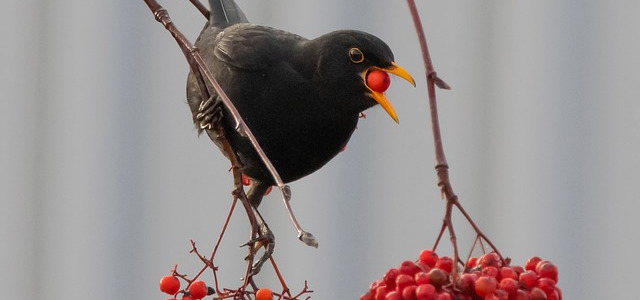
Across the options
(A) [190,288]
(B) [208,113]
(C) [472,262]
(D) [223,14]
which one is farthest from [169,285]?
(D) [223,14]

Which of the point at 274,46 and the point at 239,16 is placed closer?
the point at 274,46

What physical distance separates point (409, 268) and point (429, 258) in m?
0.03

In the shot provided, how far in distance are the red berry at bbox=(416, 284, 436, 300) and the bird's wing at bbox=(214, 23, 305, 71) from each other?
498mm

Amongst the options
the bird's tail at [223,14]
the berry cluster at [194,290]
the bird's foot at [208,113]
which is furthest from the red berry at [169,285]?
the bird's tail at [223,14]

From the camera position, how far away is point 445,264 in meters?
0.62

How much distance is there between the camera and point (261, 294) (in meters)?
0.75

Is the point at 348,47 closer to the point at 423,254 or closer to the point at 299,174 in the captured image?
the point at 299,174

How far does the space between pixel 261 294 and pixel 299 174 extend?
10.8 inches

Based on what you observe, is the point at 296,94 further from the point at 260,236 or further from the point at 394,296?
the point at 394,296

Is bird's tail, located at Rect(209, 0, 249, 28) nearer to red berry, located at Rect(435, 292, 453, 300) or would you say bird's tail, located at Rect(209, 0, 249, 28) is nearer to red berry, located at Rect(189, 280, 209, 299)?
red berry, located at Rect(189, 280, 209, 299)

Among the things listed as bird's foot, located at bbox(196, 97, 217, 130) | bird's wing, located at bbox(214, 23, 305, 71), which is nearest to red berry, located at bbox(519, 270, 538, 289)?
bird's foot, located at bbox(196, 97, 217, 130)

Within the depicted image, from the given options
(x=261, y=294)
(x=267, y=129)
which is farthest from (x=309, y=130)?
(x=261, y=294)

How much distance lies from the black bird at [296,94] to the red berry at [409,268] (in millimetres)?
349

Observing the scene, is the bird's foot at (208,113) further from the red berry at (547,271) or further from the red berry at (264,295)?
the red berry at (547,271)
